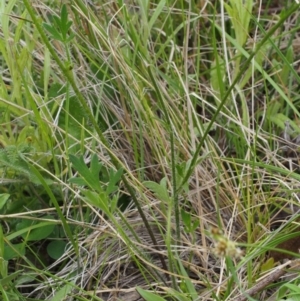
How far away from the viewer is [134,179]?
114cm

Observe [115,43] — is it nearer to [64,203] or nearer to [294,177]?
[64,203]

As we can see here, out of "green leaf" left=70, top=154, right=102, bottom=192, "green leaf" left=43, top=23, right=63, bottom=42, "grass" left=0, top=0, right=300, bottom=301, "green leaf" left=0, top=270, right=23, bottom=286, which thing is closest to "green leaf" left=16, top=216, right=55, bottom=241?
"grass" left=0, top=0, right=300, bottom=301

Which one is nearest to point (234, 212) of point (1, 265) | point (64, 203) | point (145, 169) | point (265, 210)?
point (265, 210)

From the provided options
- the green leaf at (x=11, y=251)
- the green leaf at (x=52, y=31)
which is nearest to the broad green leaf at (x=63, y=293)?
the green leaf at (x=11, y=251)

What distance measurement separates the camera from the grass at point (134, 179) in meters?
1.08

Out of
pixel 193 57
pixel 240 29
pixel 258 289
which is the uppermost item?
pixel 240 29

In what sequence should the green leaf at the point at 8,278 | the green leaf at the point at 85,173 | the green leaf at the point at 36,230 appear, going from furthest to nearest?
the green leaf at the point at 36,230 → the green leaf at the point at 8,278 → the green leaf at the point at 85,173

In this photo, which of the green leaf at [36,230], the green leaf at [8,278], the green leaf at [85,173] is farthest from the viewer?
the green leaf at [36,230]

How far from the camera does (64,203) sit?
1.20m

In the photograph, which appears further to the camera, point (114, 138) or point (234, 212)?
point (114, 138)

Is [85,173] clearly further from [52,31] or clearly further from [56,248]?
[56,248]

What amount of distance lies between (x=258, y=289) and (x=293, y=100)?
1.83 ft

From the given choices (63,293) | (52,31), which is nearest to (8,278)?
(63,293)

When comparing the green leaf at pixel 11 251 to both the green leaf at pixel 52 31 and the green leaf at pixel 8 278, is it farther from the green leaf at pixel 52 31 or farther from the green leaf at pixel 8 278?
the green leaf at pixel 52 31
